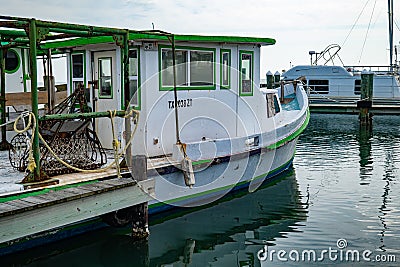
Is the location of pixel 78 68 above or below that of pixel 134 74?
above

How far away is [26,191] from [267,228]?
4.75 meters

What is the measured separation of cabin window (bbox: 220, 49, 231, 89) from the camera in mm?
10469

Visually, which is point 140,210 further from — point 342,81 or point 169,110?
point 342,81

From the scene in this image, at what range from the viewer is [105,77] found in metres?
A: 9.66

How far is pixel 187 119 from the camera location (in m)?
9.86

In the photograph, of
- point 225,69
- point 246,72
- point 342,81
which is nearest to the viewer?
point 225,69

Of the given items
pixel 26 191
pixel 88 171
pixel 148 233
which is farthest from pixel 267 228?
pixel 26 191

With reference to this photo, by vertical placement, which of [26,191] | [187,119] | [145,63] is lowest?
[26,191]

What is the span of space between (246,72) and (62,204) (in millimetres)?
5895

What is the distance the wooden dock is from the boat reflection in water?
2.77 ft

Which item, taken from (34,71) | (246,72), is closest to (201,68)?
(246,72)

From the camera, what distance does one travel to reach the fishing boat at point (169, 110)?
8469 mm

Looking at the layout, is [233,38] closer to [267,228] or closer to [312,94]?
[267,228]

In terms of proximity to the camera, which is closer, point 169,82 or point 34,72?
point 34,72
